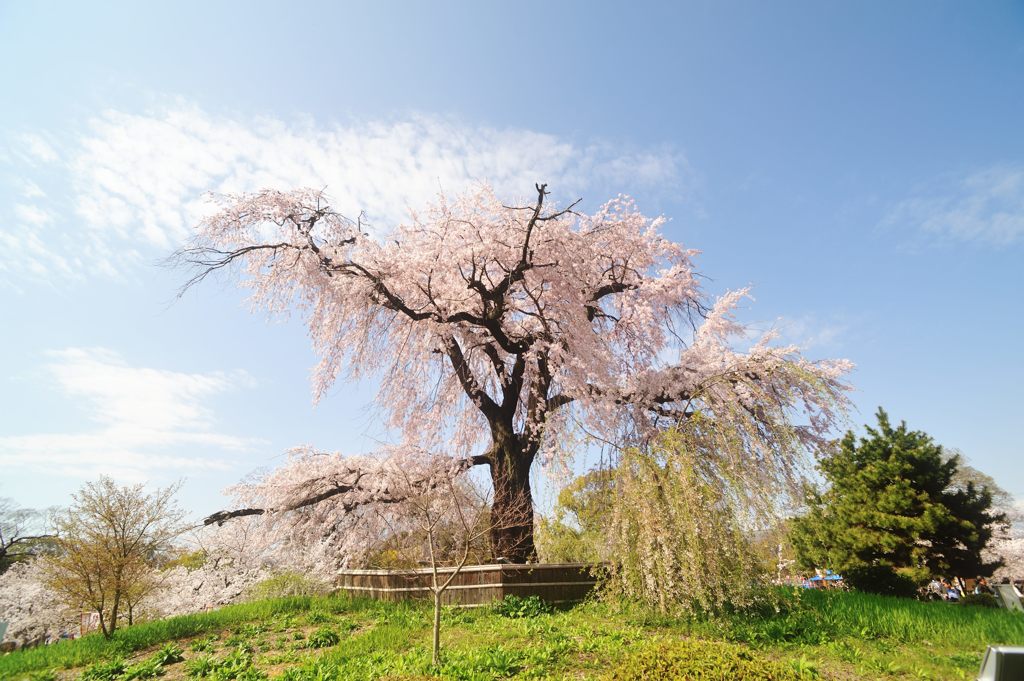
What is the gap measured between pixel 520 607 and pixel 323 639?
3.86 m

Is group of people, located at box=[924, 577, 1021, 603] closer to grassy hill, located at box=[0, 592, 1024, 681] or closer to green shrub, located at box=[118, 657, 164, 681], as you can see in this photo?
grassy hill, located at box=[0, 592, 1024, 681]

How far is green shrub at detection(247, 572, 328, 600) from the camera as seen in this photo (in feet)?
50.5

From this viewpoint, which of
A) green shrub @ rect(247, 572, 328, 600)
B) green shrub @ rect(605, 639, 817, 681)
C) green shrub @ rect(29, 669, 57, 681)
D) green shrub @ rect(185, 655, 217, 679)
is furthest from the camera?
green shrub @ rect(247, 572, 328, 600)

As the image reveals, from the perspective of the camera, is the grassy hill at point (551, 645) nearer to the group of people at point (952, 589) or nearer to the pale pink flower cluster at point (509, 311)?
the pale pink flower cluster at point (509, 311)

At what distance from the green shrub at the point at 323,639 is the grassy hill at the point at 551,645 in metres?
0.03

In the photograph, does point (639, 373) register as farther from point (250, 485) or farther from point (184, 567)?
point (184, 567)

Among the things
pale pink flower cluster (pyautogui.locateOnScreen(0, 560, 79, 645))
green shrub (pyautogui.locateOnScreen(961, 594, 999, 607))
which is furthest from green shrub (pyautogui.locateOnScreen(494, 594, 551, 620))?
pale pink flower cluster (pyautogui.locateOnScreen(0, 560, 79, 645))

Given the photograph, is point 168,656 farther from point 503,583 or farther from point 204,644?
point 503,583

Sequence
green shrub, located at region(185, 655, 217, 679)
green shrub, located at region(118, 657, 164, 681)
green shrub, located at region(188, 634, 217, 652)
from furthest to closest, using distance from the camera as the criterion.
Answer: green shrub, located at region(188, 634, 217, 652), green shrub, located at region(118, 657, 164, 681), green shrub, located at region(185, 655, 217, 679)

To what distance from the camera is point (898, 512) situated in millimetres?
18250

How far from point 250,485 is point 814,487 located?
1440cm

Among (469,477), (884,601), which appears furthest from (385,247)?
(884,601)

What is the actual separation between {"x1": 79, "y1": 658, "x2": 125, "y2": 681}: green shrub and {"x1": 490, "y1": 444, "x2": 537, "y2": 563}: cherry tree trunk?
7224 millimetres

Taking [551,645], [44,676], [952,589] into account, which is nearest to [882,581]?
[952,589]
